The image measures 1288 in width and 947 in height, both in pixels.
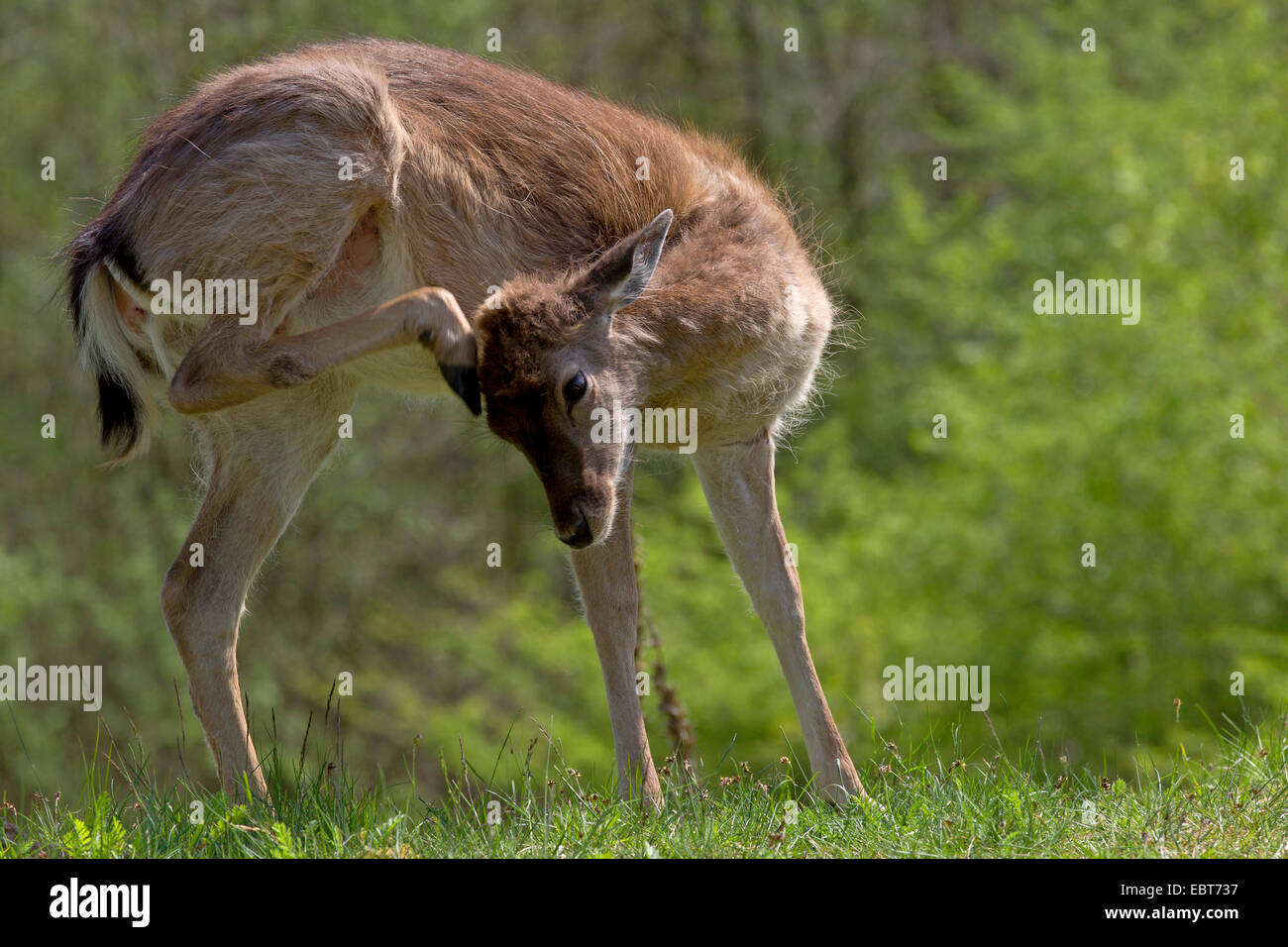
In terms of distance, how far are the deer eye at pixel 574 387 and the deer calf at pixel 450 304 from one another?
1 centimetres

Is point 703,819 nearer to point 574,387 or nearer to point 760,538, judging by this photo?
point 574,387

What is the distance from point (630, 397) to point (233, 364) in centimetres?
138

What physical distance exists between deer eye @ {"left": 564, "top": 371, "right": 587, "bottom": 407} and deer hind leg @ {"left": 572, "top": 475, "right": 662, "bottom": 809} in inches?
25.8

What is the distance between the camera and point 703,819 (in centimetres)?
475

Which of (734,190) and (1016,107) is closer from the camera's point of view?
(734,190)

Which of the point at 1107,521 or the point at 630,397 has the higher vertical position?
the point at 630,397

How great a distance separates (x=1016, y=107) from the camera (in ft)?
64.3

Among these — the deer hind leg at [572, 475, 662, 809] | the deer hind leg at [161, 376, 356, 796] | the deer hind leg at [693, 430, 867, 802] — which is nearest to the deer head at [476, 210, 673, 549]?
the deer hind leg at [572, 475, 662, 809]

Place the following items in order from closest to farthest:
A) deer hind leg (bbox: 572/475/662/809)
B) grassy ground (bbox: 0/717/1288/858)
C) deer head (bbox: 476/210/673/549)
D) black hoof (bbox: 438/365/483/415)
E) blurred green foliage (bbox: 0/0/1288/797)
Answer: grassy ground (bbox: 0/717/1288/858), black hoof (bbox: 438/365/483/415), deer head (bbox: 476/210/673/549), deer hind leg (bbox: 572/475/662/809), blurred green foliage (bbox: 0/0/1288/797)

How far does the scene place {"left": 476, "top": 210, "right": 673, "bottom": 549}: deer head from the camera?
509cm

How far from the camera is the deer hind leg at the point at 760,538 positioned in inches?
245

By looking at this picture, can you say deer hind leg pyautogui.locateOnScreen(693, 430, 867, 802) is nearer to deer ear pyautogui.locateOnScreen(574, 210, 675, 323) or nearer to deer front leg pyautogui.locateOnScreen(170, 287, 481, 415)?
deer ear pyautogui.locateOnScreen(574, 210, 675, 323)
